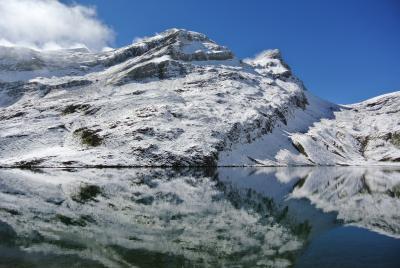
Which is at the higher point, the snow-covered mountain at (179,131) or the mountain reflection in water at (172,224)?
the snow-covered mountain at (179,131)

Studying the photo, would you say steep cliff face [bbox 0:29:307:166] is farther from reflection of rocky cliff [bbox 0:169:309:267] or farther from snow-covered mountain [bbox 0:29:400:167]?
reflection of rocky cliff [bbox 0:169:309:267]

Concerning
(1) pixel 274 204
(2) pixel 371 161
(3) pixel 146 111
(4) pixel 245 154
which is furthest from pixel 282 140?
(1) pixel 274 204

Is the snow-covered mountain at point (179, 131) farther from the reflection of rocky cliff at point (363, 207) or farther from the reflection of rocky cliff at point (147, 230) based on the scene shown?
the reflection of rocky cliff at point (147, 230)

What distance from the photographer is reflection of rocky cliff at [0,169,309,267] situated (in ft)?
72.5

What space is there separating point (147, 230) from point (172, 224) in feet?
10.3

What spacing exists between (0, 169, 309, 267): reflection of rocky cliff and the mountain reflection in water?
0.06 metres

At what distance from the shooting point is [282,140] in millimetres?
160875

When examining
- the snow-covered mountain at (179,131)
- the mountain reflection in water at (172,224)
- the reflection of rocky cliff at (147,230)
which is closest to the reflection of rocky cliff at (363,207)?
the mountain reflection in water at (172,224)

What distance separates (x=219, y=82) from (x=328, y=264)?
17231 cm

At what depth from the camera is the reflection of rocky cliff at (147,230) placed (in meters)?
22.1

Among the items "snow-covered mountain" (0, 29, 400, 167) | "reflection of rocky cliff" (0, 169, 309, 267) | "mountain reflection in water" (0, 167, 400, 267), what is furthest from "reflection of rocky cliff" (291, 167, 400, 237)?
"snow-covered mountain" (0, 29, 400, 167)

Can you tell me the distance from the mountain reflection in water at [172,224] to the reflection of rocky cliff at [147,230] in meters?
0.06

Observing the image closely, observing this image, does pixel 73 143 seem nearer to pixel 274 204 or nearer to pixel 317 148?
pixel 317 148

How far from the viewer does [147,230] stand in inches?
1164
